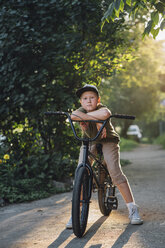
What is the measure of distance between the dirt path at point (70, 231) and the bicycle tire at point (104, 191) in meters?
0.11

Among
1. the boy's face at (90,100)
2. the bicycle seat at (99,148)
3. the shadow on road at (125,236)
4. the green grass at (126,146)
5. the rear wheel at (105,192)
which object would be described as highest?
the boy's face at (90,100)

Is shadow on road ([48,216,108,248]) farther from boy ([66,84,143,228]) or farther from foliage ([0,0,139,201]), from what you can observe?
foliage ([0,0,139,201])

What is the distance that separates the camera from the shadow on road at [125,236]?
337cm

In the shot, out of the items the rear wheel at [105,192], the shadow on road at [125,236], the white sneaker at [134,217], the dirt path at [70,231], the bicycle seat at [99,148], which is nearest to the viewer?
the shadow on road at [125,236]

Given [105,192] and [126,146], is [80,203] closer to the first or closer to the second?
[105,192]

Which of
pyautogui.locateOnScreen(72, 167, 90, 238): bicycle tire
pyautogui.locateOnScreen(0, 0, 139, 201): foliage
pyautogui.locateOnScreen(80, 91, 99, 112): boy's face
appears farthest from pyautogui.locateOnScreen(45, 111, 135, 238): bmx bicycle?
pyautogui.locateOnScreen(0, 0, 139, 201): foliage

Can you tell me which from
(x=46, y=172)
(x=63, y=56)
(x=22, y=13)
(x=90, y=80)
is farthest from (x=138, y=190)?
(x=22, y=13)

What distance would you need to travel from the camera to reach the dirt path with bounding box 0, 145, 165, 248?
3.47m

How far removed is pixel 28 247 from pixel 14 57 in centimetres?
389

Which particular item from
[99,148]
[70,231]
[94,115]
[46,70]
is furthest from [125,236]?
[46,70]

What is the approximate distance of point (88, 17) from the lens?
6504 mm

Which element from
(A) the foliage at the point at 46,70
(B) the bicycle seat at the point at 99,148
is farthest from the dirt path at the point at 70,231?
(A) the foliage at the point at 46,70

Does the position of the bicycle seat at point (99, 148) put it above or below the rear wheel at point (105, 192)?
above

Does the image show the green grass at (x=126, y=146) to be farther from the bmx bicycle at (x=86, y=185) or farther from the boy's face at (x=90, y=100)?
the boy's face at (x=90, y=100)
